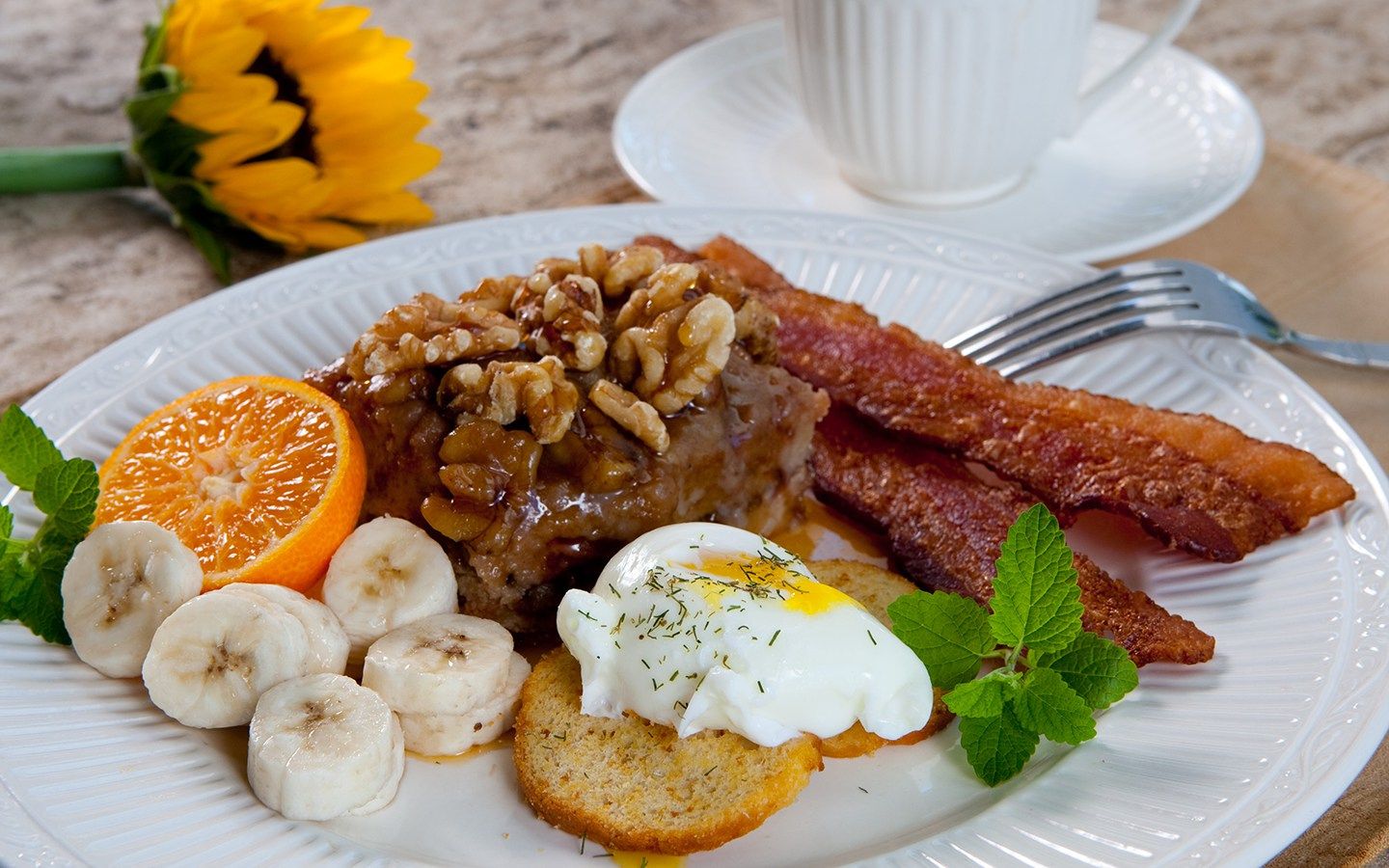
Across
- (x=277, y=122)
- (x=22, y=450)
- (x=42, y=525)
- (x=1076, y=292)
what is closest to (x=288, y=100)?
(x=277, y=122)

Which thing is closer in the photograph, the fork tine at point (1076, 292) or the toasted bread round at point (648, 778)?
the toasted bread round at point (648, 778)

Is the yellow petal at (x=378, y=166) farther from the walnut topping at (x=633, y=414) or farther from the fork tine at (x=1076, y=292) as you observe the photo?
the fork tine at (x=1076, y=292)

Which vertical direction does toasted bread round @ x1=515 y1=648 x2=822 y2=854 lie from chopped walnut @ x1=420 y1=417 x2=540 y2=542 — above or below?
below

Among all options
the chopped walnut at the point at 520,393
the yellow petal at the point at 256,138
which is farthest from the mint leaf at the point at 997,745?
the yellow petal at the point at 256,138

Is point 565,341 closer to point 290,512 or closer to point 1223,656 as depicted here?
point 290,512

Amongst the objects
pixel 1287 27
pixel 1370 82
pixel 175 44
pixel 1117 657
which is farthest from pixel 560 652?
pixel 1287 27

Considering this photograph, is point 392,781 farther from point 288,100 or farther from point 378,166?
point 288,100

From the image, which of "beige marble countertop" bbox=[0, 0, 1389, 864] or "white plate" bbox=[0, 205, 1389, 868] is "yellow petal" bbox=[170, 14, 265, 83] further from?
"white plate" bbox=[0, 205, 1389, 868]

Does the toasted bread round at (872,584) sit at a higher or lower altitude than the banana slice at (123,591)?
lower

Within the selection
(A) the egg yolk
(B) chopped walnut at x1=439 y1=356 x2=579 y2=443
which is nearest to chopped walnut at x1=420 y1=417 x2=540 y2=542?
(B) chopped walnut at x1=439 y1=356 x2=579 y2=443
